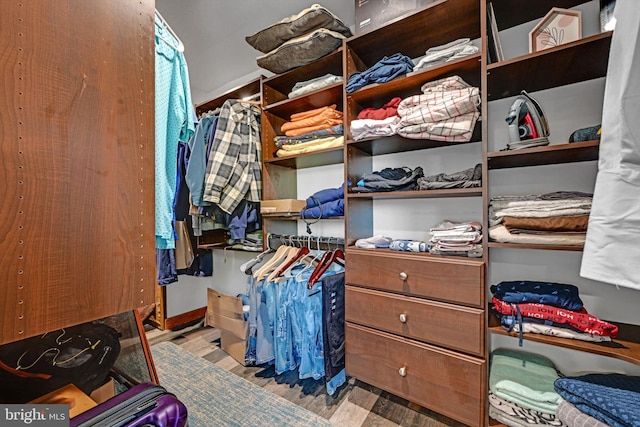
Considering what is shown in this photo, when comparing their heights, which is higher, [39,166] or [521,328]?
[39,166]

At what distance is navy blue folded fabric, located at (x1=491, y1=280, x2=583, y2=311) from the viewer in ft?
3.65

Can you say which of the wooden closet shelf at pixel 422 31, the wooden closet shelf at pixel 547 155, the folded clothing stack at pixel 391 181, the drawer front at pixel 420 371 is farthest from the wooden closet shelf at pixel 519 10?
the drawer front at pixel 420 371

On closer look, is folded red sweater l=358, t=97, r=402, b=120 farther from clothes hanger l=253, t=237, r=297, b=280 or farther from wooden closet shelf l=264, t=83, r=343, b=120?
clothes hanger l=253, t=237, r=297, b=280

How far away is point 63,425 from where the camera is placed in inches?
28.2

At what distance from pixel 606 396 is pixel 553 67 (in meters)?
1.28

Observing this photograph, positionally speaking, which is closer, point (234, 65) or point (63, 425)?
point (63, 425)

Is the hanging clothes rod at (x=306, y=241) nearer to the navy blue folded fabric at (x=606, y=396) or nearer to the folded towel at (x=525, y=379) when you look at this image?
the folded towel at (x=525, y=379)

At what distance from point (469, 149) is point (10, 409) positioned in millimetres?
2079

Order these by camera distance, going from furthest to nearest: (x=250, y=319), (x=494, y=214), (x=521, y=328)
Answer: (x=250, y=319) < (x=494, y=214) < (x=521, y=328)

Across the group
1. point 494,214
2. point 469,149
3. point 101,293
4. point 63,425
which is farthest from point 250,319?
point 469,149

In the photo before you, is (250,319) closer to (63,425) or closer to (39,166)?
(63,425)

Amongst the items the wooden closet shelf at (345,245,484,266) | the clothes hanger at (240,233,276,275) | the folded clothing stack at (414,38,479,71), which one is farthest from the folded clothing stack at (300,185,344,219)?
the folded clothing stack at (414,38,479,71)

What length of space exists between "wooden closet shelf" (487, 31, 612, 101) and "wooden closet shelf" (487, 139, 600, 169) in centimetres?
37

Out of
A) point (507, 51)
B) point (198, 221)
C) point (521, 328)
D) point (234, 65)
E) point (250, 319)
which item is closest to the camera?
point (521, 328)
